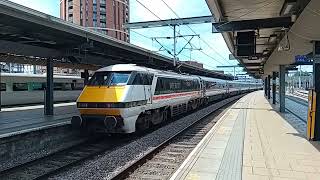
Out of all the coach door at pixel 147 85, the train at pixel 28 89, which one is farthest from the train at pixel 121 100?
the train at pixel 28 89

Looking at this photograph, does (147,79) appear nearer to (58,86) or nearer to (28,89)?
(28,89)

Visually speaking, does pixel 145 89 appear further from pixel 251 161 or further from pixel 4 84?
pixel 4 84

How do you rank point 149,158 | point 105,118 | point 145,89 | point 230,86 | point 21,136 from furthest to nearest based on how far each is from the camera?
point 230,86 < point 145,89 < point 105,118 < point 21,136 < point 149,158

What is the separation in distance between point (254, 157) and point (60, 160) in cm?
513

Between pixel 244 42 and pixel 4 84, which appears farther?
pixel 4 84

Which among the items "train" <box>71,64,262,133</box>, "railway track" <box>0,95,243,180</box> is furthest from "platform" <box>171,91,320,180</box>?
"train" <box>71,64,262,133</box>

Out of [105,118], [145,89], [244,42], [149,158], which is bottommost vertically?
[149,158]

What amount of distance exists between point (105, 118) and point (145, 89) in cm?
236

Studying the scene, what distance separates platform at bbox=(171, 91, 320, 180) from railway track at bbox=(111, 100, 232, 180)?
608 millimetres

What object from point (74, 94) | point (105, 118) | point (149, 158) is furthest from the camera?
point (74, 94)

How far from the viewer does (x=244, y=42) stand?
1492 cm

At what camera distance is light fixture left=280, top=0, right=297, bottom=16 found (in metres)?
10.4

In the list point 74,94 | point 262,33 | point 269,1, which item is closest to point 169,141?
point 269,1

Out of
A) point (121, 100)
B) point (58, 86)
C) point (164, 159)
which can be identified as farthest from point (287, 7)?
point (58, 86)
